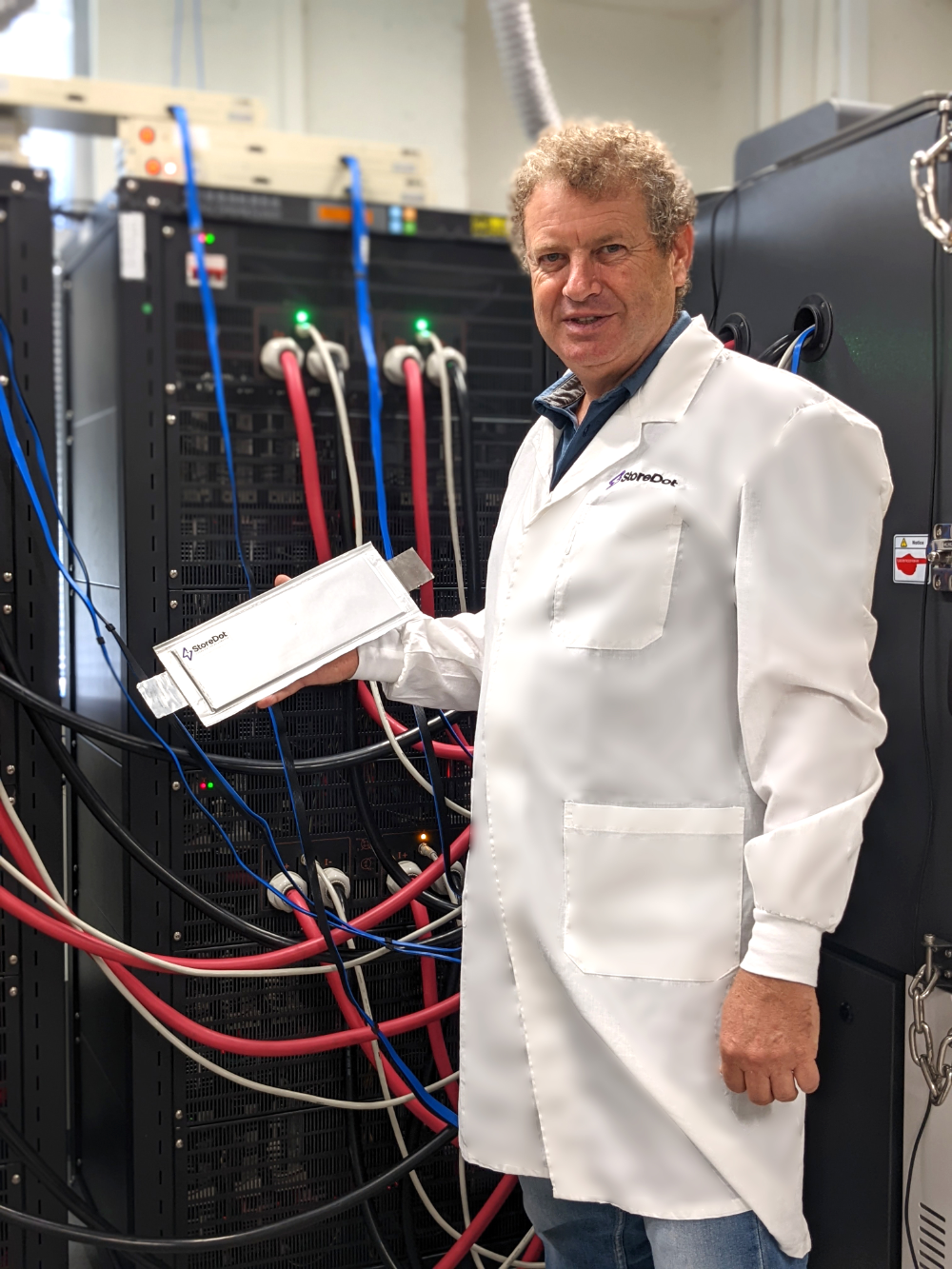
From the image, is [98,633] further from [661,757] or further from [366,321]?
[661,757]

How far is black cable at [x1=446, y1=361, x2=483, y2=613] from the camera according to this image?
5.68 ft

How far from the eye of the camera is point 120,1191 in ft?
5.61

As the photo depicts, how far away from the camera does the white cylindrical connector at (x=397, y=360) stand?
170cm

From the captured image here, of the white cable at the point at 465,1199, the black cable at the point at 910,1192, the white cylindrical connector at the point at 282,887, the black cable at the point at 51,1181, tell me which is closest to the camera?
the black cable at the point at 910,1192

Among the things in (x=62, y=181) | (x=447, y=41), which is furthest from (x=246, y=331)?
(x=447, y=41)

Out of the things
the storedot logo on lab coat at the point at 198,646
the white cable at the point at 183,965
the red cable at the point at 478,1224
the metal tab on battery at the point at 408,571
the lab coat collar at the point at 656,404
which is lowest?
the red cable at the point at 478,1224

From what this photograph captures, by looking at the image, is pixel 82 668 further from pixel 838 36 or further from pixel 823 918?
pixel 838 36

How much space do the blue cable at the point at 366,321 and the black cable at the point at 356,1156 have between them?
0.79m

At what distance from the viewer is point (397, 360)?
1.70 m

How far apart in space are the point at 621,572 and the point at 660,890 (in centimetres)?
32

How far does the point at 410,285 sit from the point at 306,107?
182 cm

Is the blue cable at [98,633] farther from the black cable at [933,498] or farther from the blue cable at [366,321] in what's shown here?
the black cable at [933,498]

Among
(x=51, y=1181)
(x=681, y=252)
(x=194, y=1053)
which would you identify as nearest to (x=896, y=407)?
(x=681, y=252)

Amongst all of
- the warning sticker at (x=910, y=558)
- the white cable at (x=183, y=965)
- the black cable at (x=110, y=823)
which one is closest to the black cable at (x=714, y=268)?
the warning sticker at (x=910, y=558)
